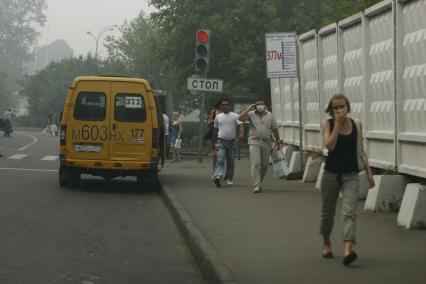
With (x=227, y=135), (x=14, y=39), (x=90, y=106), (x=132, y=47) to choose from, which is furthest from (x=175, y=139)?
(x=14, y=39)

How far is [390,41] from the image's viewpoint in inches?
522

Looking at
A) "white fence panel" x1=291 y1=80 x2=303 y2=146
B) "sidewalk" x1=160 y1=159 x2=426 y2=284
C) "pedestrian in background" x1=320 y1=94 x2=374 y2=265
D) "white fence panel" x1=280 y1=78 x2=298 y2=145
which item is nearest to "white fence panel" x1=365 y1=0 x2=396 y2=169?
"sidewalk" x1=160 y1=159 x2=426 y2=284

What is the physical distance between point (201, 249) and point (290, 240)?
4.10 feet

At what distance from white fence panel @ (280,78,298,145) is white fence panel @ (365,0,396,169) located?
712 cm

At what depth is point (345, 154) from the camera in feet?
28.9

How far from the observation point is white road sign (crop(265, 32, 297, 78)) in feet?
61.5

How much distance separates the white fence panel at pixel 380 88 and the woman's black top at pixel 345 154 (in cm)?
440

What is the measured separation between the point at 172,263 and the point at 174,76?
122ft

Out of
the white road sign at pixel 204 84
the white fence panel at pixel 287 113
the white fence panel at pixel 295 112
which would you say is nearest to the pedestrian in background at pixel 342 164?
the white fence panel at pixel 295 112

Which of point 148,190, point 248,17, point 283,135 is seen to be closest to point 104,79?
point 148,190

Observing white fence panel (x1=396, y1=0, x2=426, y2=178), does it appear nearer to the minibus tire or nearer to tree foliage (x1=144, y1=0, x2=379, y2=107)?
the minibus tire

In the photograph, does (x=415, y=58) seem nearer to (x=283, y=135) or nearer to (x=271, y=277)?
(x=271, y=277)

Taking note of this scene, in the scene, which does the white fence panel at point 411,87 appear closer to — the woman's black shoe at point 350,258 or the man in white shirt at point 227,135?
the woman's black shoe at point 350,258

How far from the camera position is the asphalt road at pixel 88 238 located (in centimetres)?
861
